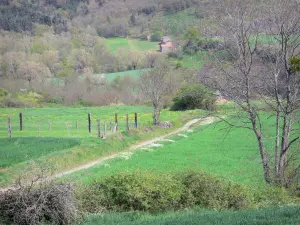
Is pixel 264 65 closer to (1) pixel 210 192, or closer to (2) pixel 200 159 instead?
(1) pixel 210 192

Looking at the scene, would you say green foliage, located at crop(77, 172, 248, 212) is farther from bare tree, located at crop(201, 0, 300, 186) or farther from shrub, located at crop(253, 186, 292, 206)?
bare tree, located at crop(201, 0, 300, 186)

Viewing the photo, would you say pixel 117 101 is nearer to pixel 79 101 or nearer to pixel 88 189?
pixel 79 101

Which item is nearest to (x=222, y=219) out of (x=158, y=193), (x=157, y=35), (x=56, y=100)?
(x=158, y=193)

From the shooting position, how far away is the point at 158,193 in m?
14.4

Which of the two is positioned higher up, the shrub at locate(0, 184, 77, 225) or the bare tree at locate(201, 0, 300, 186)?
the bare tree at locate(201, 0, 300, 186)

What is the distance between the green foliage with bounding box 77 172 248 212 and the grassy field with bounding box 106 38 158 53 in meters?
112

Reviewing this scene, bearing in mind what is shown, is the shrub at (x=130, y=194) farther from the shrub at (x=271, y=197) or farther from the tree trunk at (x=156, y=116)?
the tree trunk at (x=156, y=116)

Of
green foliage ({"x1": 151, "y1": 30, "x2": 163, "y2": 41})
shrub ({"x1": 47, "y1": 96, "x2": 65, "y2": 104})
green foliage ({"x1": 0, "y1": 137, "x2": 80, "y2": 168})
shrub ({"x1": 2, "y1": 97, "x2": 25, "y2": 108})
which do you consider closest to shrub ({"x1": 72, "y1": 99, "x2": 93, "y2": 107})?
shrub ({"x1": 47, "y1": 96, "x2": 65, "y2": 104})

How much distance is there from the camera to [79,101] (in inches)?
3241

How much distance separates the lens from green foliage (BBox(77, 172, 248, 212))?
14.1m

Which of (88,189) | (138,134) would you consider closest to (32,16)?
(138,134)

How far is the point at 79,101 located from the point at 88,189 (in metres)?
69.1

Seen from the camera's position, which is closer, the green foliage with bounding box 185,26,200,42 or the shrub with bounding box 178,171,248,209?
the shrub with bounding box 178,171,248,209

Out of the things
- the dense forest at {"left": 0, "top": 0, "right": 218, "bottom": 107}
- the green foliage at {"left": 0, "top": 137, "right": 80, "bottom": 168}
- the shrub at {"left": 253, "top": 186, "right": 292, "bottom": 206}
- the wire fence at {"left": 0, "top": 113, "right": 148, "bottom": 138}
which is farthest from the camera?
the dense forest at {"left": 0, "top": 0, "right": 218, "bottom": 107}
